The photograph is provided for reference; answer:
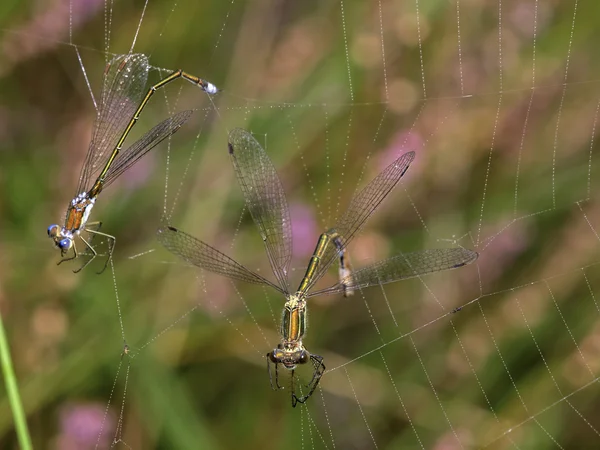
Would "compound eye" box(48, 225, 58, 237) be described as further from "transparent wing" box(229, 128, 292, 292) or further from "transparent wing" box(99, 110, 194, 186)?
"transparent wing" box(229, 128, 292, 292)

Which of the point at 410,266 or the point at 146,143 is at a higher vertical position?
the point at 146,143

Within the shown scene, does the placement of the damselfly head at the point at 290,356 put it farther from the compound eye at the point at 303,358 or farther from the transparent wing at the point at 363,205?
the transparent wing at the point at 363,205

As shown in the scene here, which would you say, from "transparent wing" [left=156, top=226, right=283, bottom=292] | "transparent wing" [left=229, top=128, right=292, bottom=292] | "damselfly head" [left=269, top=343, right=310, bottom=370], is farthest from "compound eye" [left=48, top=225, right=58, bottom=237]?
"damselfly head" [left=269, top=343, right=310, bottom=370]

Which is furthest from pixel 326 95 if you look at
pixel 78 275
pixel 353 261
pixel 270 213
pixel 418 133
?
pixel 78 275

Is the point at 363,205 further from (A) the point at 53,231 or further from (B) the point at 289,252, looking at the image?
(A) the point at 53,231

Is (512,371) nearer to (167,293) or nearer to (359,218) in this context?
(359,218)

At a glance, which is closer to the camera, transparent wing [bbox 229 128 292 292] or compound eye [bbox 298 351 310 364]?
compound eye [bbox 298 351 310 364]

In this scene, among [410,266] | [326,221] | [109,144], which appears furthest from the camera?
[326,221]

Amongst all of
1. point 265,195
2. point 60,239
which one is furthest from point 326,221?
point 60,239
